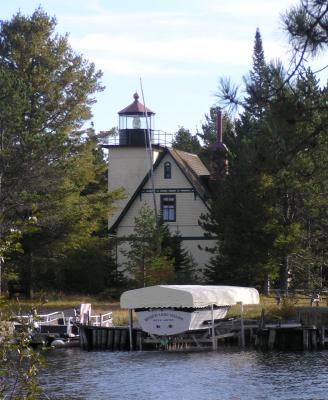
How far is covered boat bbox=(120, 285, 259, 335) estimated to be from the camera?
160ft

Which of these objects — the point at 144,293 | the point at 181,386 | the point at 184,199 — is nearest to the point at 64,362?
the point at 144,293

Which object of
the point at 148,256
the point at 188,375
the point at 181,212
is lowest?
the point at 188,375

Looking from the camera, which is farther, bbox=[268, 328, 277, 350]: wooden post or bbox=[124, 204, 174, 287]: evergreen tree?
bbox=[124, 204, 174, 287]: evergreen tree

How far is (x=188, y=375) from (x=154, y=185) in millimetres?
34554

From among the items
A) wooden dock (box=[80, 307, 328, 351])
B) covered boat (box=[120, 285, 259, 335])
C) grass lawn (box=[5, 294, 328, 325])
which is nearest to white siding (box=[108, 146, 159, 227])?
grass lawn (box=[5, 294, 328, 325])

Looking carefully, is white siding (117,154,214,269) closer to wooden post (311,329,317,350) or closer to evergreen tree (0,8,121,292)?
evergreen tree (0,8,121,292)

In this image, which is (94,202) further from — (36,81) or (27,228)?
(27,228)

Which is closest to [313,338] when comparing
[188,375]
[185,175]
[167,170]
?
[188,375]

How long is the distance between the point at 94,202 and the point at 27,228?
Result: 54492 millimetres

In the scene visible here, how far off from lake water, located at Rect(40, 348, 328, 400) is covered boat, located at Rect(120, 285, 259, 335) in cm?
220

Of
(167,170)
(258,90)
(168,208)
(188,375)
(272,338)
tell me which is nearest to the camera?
(258,90)

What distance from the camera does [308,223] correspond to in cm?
5922

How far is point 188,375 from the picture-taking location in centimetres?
3797

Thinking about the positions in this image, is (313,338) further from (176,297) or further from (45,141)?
(45,141)
